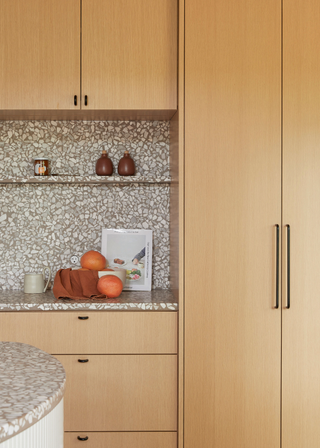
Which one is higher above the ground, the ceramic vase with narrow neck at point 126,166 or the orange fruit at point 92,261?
the ceramic vase with narrow neck at point 126,166

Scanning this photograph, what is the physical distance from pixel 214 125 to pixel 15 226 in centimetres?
141

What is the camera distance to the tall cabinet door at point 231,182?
6.67ft

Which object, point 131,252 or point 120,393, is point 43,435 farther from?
point 131,252

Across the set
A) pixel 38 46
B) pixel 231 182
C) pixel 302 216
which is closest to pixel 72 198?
pixel 38 46

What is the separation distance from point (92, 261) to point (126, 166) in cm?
60

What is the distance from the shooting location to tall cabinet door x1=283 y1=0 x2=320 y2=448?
2027mm

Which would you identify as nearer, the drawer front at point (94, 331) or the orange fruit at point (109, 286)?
the drawer front at point (94, 331)

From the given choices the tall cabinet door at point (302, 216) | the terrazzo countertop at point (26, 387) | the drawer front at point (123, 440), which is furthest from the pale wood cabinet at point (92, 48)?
the drawer front at point (123, 440)

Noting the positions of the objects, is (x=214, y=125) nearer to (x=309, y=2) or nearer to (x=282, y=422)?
(x=309, y=2)

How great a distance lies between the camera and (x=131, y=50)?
219 cm

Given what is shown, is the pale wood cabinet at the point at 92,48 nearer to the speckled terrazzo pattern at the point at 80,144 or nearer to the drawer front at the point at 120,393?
the speckled terrazzo pattern at the point at 80,144

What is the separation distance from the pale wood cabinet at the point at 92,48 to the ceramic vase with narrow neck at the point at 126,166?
0.41 meters

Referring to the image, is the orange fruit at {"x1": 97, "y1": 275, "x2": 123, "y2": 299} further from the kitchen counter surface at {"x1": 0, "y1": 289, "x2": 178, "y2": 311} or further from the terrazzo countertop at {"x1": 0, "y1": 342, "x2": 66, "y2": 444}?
the terrazzo countertop at {"x1": 0, "y1": 342, "x2": 66, "y2": 444}

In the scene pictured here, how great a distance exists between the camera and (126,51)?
2182 mm
